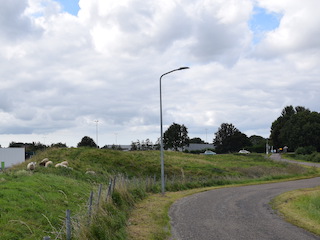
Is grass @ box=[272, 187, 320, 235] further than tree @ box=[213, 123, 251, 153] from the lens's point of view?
No

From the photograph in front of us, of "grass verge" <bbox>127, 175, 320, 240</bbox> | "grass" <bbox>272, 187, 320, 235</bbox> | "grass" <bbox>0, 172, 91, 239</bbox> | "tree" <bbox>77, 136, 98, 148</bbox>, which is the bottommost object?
"grass" <bbox>272, 187, 320, 235</bbox>

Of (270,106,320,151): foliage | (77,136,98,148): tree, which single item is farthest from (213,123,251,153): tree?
(77,136,98,148): tree

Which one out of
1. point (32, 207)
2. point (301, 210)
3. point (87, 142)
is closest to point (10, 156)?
point (87, 142)

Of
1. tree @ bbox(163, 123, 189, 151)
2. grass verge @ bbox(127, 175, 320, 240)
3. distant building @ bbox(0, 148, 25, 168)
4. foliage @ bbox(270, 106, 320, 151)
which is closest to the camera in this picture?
grass verge @ bbox(127, 175, 320, 240)

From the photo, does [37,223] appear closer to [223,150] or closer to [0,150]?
[0,150]

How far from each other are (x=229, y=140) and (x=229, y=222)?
124 meters

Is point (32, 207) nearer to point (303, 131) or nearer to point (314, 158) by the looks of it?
point (314, 158)

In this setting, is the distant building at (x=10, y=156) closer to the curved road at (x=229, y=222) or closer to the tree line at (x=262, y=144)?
the tree line at (x=262, y=144)

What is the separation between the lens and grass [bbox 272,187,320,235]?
15250 mm

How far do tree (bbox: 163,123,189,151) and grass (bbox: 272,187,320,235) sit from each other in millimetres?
98122

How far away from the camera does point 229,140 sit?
137m

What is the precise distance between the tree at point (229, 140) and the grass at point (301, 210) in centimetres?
11260

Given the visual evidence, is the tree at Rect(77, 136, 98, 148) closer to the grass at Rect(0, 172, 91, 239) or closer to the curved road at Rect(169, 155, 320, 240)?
the curved road at Rect(169, 155, 320, 240)

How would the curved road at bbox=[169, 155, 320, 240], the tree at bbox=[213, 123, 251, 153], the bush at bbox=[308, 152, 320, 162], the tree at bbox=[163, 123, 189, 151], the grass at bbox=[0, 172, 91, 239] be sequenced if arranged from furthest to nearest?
the tree at bbox=[213, 123, 251, 153] → the tree at bbox=[163, 123, 189, 151] → the bush at bbox=[308, 152, 320, 162] → the curved road at bbox=[169, 155, 320, 240] → the grass at bbox=[0, 172, 91, 239]
